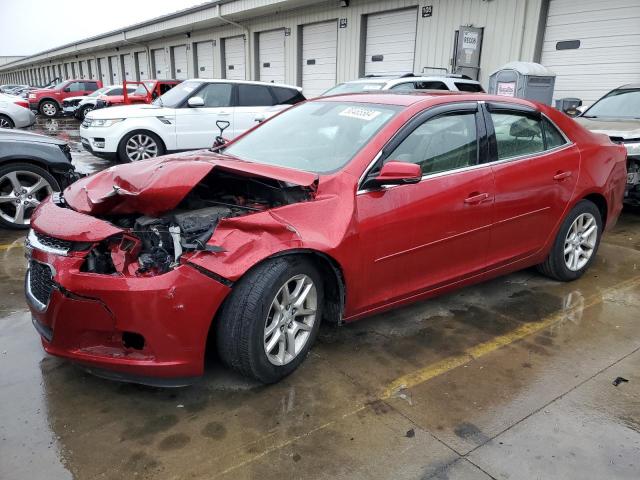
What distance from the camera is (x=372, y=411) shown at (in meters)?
2.67

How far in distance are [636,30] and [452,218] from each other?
28.7 ft

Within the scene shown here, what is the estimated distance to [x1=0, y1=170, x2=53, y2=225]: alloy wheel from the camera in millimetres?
5527

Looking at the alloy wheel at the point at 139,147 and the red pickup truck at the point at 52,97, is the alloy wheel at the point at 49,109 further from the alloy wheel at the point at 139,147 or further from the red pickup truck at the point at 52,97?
the alloy wheel at the point at 139,147

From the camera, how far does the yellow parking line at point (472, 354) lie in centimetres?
293

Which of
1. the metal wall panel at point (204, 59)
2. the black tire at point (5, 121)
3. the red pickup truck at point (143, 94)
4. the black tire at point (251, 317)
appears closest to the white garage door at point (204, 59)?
the metal wall panel at point (204, 59)

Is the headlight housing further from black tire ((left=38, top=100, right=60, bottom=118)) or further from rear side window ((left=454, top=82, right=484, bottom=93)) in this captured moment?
black tire ((left=38, top=100, right=60, bottom=118))

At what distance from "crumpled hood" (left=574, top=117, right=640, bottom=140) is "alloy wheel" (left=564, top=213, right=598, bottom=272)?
2563mm

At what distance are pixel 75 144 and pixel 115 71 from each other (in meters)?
25.2

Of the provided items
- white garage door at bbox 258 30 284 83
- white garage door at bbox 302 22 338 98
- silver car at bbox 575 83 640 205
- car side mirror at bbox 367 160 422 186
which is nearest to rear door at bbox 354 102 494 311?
car side mirror at bbox 367 160 422 186

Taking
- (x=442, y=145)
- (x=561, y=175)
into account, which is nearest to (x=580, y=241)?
(x=561, y=175)

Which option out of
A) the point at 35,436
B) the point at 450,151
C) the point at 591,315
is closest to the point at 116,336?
the point at 35,436

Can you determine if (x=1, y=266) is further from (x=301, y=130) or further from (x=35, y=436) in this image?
(x=301, y=130)

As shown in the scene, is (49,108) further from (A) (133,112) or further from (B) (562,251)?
(B) (562,251)

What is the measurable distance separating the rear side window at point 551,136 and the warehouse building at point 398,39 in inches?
280
